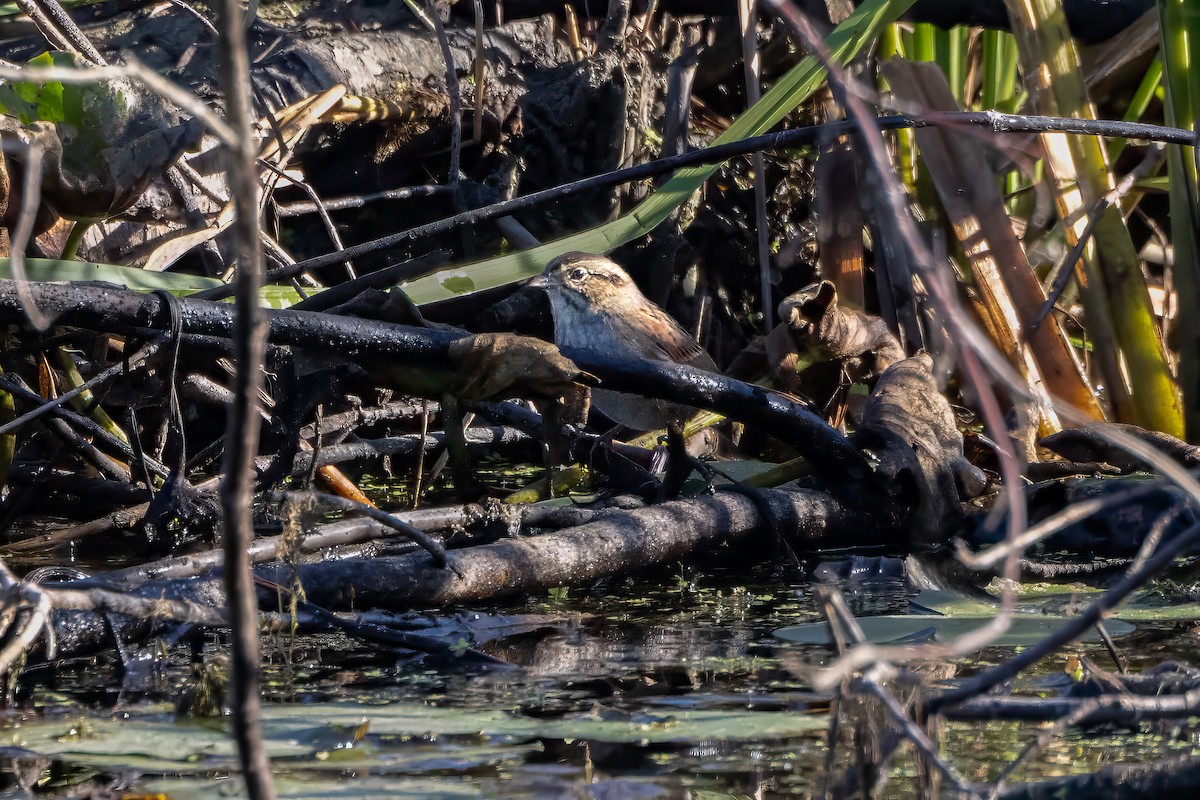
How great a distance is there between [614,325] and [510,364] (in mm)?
2615

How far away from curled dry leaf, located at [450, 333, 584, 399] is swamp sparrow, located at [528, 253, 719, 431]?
2.13 meters

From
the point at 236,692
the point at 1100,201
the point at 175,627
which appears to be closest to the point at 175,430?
the point at 175,627

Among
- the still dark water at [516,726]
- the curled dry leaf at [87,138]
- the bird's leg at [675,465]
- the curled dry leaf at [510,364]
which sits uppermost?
the curled dry leaf at [87,138]

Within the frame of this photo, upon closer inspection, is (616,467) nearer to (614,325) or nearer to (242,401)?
(614,325)

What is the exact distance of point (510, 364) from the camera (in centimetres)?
334

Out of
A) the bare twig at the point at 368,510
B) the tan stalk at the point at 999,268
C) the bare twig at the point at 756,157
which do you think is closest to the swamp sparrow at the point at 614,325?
the bare twig at the point at 756,157

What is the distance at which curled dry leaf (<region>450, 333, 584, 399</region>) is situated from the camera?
3.33 metres

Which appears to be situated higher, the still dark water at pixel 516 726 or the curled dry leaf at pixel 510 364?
the curled dry leaf at pixel 510 364

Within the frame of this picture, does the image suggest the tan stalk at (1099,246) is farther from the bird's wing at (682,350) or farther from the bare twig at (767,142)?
the bare twig at (767,142)

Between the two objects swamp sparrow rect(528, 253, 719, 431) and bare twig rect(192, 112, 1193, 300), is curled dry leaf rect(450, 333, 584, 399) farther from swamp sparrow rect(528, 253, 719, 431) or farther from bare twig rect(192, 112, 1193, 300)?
swamp sparrow rect(528, 253, 719, 431)

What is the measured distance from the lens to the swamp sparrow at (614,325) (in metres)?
5.56

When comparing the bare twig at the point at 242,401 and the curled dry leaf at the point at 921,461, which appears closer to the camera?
the bare twig at the point at 242,401

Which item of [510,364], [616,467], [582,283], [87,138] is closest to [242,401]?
[510,364]

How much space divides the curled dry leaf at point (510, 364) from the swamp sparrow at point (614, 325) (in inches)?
83.9
